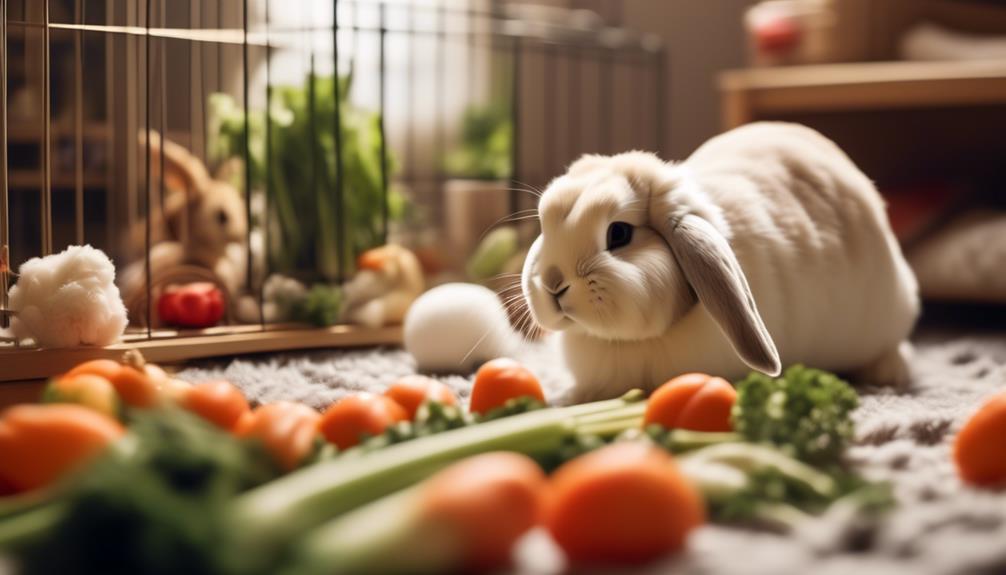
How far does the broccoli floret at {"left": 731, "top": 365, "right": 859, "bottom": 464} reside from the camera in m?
0.98

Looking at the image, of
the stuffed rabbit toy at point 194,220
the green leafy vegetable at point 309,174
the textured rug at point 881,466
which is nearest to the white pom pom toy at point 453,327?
the textured rug at point 881,466

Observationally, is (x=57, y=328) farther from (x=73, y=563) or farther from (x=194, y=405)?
(x=73, y=563)

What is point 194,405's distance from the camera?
1.03 metres

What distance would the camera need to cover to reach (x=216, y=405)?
102 centimetres

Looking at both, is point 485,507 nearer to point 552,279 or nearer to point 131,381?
point 131,381

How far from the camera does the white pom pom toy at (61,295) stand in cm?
142

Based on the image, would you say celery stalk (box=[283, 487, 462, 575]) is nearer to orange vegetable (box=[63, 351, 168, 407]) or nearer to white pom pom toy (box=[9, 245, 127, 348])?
orange vegetable (box=[63, 351, 168, 407])

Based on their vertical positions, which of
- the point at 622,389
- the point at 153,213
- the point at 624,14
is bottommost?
the point at 622,389

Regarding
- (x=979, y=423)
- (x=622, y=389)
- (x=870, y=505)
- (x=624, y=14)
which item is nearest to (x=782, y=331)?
(x=622, y=389)

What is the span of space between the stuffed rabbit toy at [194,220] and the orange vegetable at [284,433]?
969 millimetres

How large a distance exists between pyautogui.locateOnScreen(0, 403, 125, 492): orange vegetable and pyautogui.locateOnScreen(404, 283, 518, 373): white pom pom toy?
2.86 ft

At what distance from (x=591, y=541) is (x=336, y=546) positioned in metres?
0.19

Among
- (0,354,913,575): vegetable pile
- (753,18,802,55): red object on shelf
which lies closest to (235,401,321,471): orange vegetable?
(0,354,913,575): vegetable pile

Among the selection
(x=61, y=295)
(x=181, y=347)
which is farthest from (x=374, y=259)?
(x=61, y=295)
